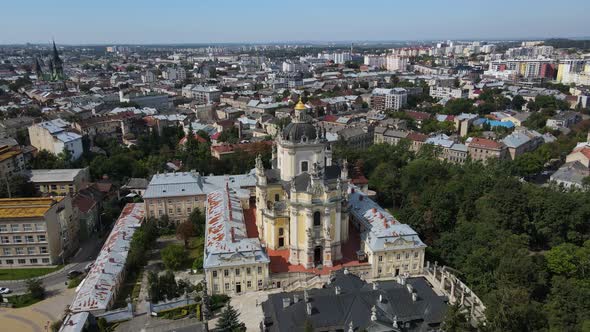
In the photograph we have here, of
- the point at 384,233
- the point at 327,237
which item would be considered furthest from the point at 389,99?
the point at 327,237

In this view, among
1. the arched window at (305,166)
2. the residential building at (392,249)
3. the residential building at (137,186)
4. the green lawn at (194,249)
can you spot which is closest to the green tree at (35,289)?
the green lawn at (194,249)

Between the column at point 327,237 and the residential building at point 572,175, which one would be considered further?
the residential building at point 572,175

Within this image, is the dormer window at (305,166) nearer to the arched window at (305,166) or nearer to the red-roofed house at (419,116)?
the arched window at (305,166)

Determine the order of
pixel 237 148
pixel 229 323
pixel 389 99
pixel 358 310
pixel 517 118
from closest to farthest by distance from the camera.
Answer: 1. pixel 358 310
2. pixel 229 323
3. pixel 237 148
4. pixel 517 118
5. pixel 389 99

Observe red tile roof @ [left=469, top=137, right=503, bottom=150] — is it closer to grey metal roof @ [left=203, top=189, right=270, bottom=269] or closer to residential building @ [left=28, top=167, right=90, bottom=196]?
grey metal roof @ [left=203, top=189, right=270, bottom=269]

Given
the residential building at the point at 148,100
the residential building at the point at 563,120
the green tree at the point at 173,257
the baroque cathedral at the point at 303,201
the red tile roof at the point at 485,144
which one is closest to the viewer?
the baroque cathedral at the point at 303,201

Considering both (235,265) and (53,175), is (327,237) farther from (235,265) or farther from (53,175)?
(53,175)
